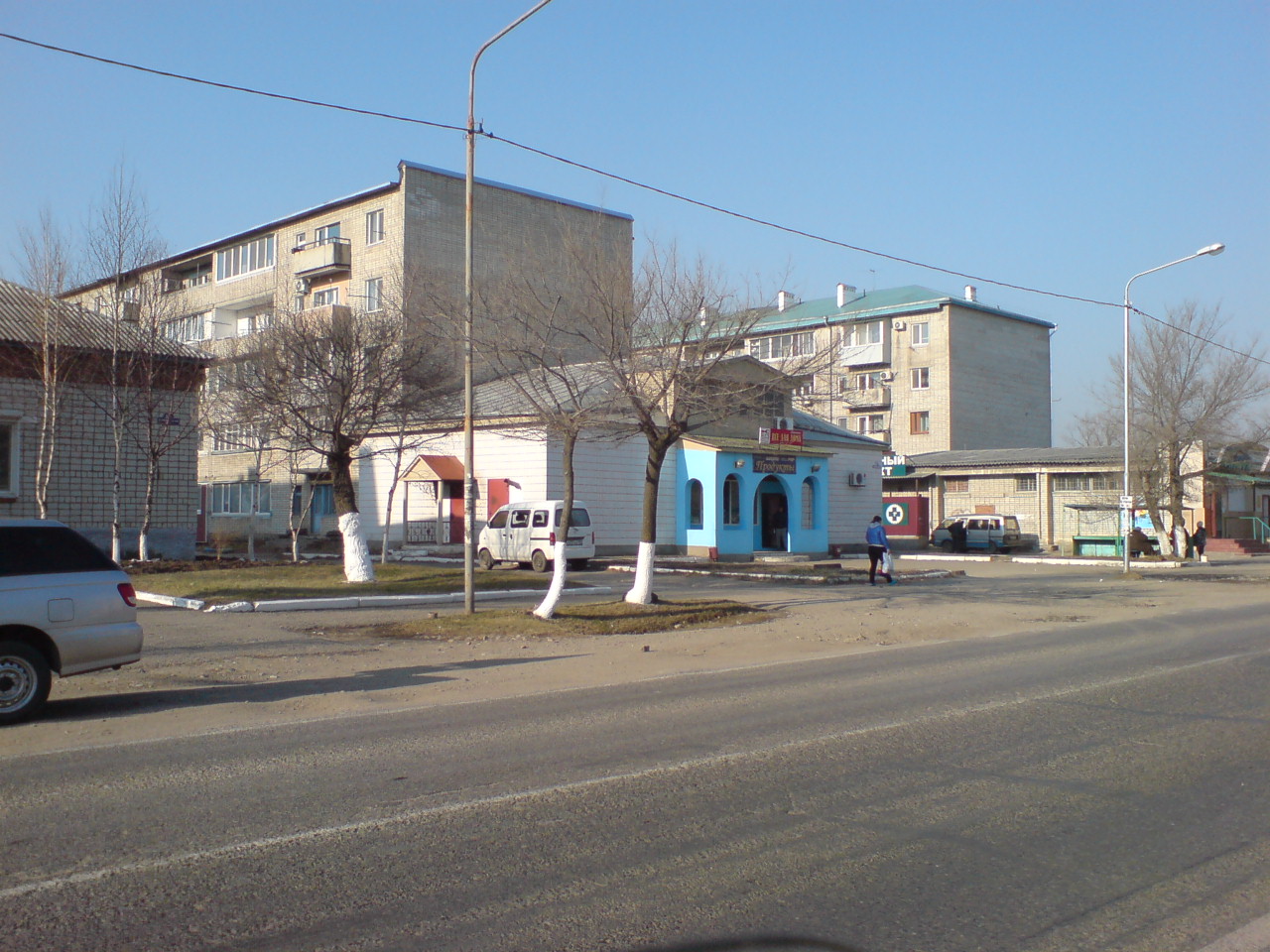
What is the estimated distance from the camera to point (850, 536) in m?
40.0

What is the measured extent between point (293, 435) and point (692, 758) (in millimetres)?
17443

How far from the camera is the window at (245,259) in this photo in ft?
173

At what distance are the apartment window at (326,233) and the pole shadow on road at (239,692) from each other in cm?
3995

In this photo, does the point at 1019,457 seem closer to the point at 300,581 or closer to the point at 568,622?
the point at 300,581

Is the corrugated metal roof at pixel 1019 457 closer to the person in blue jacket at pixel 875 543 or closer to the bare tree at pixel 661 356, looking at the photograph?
the person in blue jacket at pixel 875 543

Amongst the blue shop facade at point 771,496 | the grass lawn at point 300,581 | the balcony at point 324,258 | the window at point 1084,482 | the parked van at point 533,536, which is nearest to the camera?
the grass lawn at point 300,581

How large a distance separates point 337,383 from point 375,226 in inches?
1061

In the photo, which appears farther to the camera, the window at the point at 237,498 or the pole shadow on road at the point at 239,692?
the window at the point at 237,498

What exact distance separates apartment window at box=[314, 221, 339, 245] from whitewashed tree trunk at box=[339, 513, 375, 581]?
97.7ft

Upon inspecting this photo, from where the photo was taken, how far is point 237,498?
46.8 metres

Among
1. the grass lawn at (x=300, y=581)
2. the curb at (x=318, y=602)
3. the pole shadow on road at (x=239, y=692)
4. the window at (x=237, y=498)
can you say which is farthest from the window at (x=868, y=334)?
the pole shadow on road at (x=239, y=692)

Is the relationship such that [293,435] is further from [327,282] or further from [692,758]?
[327,282]

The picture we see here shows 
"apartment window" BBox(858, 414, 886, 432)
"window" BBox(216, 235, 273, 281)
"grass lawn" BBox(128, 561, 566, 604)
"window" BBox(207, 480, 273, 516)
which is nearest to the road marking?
"grass lawn" BBox(128, 561, 566, 604)

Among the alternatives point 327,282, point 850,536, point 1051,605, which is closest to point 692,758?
point 1051,605
